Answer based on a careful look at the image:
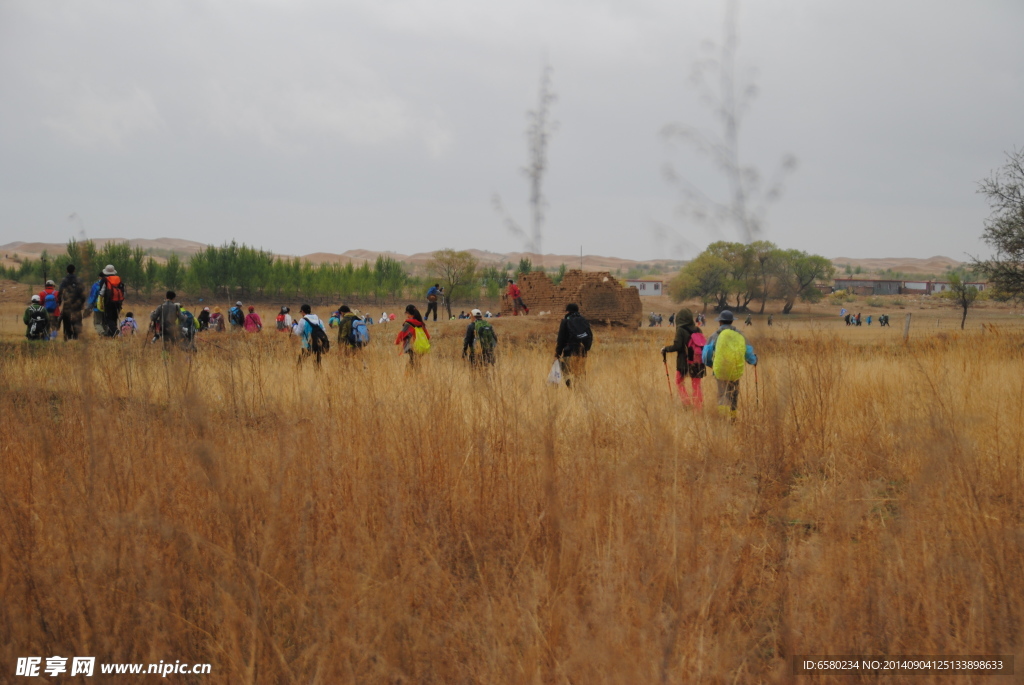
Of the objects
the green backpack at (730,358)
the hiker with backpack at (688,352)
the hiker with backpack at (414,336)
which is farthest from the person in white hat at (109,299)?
the green backpack at (730,358)

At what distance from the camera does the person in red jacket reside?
2680cm

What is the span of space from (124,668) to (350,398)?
219 cm

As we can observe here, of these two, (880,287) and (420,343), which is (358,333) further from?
(880,287)

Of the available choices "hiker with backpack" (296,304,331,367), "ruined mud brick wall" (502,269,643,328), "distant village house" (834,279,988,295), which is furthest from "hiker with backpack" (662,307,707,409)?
"distant village house" (834,279,988,295)

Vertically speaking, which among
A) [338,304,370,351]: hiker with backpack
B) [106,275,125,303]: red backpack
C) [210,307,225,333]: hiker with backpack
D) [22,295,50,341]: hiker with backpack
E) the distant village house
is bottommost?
[210,307,225,333]: hiker with backpack

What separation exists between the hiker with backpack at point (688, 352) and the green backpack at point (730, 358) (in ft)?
1.69

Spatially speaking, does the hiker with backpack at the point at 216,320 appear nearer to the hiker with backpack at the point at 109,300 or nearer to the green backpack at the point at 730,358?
the hiker with backpack at the point at 109,300

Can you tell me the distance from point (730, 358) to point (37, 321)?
1382cm

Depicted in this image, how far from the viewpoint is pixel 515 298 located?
2728 cm

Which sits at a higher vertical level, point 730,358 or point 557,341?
point 730,358

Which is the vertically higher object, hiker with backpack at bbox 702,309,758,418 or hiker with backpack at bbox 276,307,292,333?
hiker with backpack at bbox 702,309,758,418

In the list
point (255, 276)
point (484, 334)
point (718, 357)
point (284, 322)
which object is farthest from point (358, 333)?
point (255, 276)

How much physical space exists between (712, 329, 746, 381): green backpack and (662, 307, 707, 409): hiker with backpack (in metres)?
0.51

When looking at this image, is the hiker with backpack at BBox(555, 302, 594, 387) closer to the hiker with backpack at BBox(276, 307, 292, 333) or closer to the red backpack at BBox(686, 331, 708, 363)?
the red backpack at BBox(686, 331, 708, 363)
